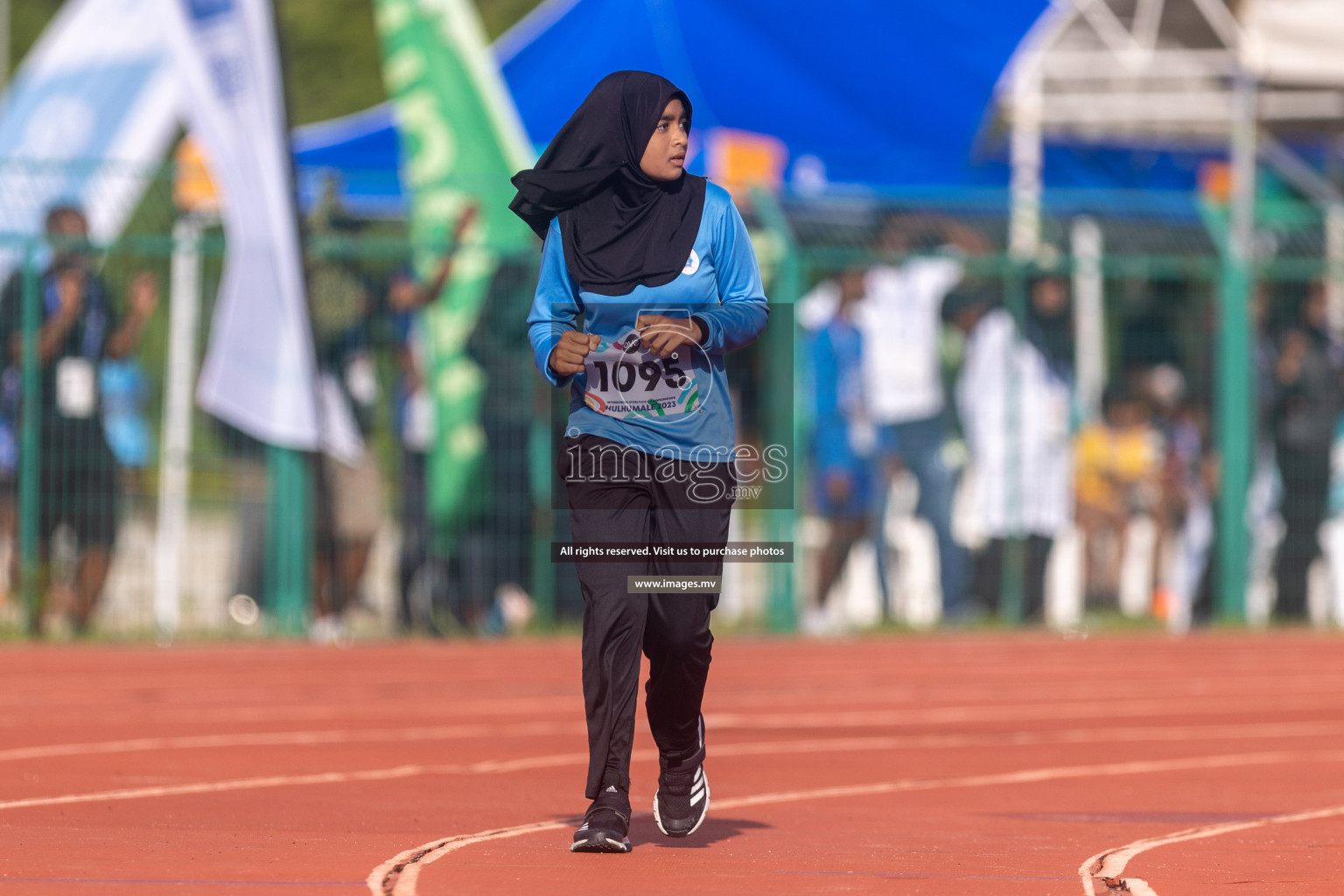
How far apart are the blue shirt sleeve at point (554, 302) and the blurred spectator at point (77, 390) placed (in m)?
8.40

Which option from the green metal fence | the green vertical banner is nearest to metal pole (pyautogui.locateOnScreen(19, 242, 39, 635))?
the green metal fence

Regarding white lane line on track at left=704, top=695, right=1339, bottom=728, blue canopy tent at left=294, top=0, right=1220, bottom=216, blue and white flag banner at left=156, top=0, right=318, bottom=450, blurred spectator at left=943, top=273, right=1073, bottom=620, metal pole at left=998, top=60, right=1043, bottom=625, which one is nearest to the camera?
white lane line on track at left=704, top=695, right=1339, bottom=728

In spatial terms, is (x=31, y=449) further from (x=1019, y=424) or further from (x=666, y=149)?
(x=666, y=149)

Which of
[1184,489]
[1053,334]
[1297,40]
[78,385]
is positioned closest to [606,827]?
[78,385]

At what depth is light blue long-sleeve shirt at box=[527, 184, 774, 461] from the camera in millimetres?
6023

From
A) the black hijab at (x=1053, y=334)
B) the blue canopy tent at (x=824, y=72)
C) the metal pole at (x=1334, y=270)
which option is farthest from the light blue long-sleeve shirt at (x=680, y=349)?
the blue canopy tent at (x=824, y=72)

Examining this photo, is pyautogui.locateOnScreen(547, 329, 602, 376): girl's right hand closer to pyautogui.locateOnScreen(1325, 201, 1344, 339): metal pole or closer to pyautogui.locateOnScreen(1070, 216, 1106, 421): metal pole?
pyautogui.locateOnScreen(1070, 216, 1106, 421): metal pole

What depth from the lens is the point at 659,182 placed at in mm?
6145

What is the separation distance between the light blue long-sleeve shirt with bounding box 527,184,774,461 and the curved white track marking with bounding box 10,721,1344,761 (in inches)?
139

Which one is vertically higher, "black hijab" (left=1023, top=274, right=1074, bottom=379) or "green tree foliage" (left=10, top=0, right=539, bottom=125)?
"green tree foliage" (left=10, top=0, right=539, bottom=125)

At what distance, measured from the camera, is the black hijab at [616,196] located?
606 cm

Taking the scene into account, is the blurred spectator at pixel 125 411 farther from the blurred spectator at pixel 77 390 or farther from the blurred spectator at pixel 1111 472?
the blurred spectator at pixel 1111 472

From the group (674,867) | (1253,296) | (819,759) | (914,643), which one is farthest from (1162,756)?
(1253,296)

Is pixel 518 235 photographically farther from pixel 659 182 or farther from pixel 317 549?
pixel 659 182
